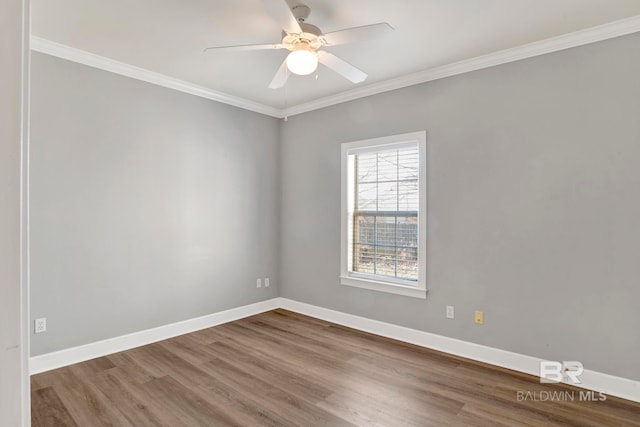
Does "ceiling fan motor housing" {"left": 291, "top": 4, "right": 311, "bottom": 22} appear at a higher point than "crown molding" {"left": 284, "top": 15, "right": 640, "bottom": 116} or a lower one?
lower

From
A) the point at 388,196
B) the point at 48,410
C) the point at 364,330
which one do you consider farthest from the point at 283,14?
the point at 364,330

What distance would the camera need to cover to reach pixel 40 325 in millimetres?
2951

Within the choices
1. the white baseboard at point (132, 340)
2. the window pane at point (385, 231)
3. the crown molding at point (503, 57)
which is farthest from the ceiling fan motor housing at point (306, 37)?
the white baseboard at point (132, 340)

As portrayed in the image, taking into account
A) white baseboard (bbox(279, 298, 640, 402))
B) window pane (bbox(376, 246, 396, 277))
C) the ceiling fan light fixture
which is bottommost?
white baseboard (bbox(279, 298, 640, 402))

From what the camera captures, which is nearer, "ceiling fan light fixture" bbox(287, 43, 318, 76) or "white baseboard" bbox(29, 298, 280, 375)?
"ceiling fan light fixture" bbox(287, 43, 318, 76)

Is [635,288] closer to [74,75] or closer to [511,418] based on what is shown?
[511,418]

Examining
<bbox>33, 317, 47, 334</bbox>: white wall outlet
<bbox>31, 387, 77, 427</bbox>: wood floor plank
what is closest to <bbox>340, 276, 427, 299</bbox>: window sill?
<bbox>31, 387, 77, 427</bbox>: wood floor plank

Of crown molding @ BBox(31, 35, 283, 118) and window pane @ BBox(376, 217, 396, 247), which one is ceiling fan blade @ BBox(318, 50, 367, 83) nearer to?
window pane @ BBox(376, 217, 396, 247)

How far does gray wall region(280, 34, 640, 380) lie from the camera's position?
8.68 feet

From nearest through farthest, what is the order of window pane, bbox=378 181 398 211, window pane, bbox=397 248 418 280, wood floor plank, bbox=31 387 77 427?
wood floor plank, bbox=31 387 77 427, window pane, bbox=397 248 418 280, window pane, bbox=378 181 398 211

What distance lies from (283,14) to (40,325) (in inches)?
124

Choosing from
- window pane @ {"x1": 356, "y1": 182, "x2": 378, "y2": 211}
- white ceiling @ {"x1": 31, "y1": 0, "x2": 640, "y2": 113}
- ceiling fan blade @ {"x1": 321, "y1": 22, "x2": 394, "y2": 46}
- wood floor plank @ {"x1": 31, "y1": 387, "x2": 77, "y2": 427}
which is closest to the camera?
ceiling fan blade @ {"x1": 321, "y1": 22, "x2": 394, "y2": 46}

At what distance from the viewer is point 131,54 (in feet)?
10.5

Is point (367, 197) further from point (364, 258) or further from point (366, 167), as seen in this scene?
point (364, 258)
